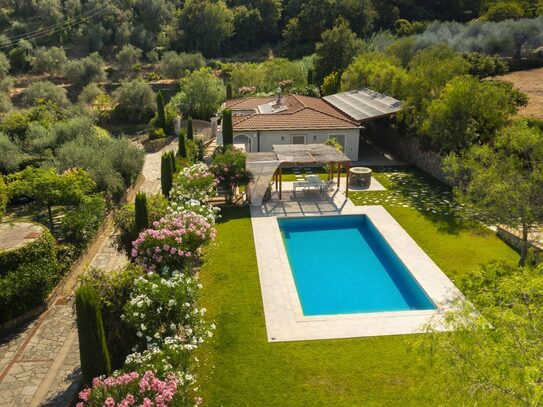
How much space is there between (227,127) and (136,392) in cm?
2129

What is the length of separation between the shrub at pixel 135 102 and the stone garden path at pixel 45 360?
33833 mm

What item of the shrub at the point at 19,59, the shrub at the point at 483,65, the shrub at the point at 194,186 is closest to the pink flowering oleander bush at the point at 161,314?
the shrub at the point at 194,186

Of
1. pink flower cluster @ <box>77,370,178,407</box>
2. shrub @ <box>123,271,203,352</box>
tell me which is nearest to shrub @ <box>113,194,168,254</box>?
shrub @ <box>123,271,203,352</box>

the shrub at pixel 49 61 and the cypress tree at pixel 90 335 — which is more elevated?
the shrub at pixel 49 61

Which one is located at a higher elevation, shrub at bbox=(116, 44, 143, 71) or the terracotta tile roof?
shrub at bbox=(116, 44, 143, 71)

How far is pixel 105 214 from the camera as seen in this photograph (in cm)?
2081

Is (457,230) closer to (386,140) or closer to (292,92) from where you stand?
(386,140)

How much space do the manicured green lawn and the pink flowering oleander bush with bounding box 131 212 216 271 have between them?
1.85 metres

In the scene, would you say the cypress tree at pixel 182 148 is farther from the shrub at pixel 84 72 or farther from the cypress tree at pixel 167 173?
the shrub at pixel 84 72

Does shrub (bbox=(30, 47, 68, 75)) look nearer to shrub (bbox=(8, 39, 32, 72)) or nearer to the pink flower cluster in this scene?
shrub (bbox=(8, 39, 32, 72))

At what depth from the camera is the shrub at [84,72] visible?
61125 millimetres

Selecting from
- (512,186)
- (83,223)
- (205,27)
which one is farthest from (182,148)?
(205,27)

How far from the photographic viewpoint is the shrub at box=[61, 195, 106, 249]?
17.3 metres

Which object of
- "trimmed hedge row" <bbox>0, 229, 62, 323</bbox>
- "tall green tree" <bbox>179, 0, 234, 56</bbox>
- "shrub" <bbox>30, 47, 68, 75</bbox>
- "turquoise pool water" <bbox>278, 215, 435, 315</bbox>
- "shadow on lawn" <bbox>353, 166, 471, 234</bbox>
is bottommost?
"turquoise pool water" <bbox>278, 215, 435, 315</bbox>
